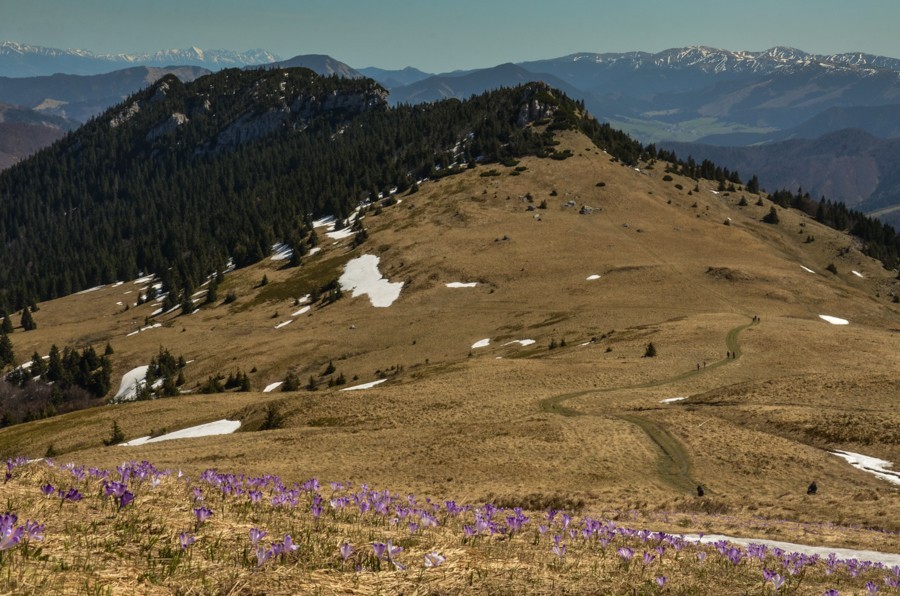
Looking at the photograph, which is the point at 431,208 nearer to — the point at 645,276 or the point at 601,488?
the point at 645,276

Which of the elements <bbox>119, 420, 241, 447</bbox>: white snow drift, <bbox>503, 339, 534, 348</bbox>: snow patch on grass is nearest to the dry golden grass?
<bbox>503, 339, 534, 348</bbox>: snow patch on grass

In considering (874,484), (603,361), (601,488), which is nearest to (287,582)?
(601,488)

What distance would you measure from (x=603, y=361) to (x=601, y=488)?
95.5ft

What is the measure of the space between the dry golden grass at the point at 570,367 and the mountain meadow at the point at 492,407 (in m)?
0.34

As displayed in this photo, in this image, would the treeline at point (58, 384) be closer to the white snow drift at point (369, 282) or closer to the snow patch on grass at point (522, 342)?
the white snow drift at point (369, 282)

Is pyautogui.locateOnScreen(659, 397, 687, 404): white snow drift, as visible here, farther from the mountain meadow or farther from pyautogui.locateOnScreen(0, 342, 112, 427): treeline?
pyautogui.locateOnScreen(0, 342, 112, 427): treeline

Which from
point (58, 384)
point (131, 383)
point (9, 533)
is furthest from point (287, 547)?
point (58, 384)

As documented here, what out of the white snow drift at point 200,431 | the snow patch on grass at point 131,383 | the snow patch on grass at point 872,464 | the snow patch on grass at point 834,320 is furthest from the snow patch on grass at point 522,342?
the snow patch on grass at point 131,383

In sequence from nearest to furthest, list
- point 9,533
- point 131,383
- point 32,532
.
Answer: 1. point 9,533
2. point 32,532
3. point 131,383

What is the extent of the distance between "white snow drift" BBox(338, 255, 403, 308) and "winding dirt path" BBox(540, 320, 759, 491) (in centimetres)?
6595

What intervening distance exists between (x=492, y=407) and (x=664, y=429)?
13.0 meters

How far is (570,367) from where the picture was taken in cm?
5544

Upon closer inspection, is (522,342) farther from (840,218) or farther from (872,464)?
(840,218)

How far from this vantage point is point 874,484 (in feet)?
93.9
